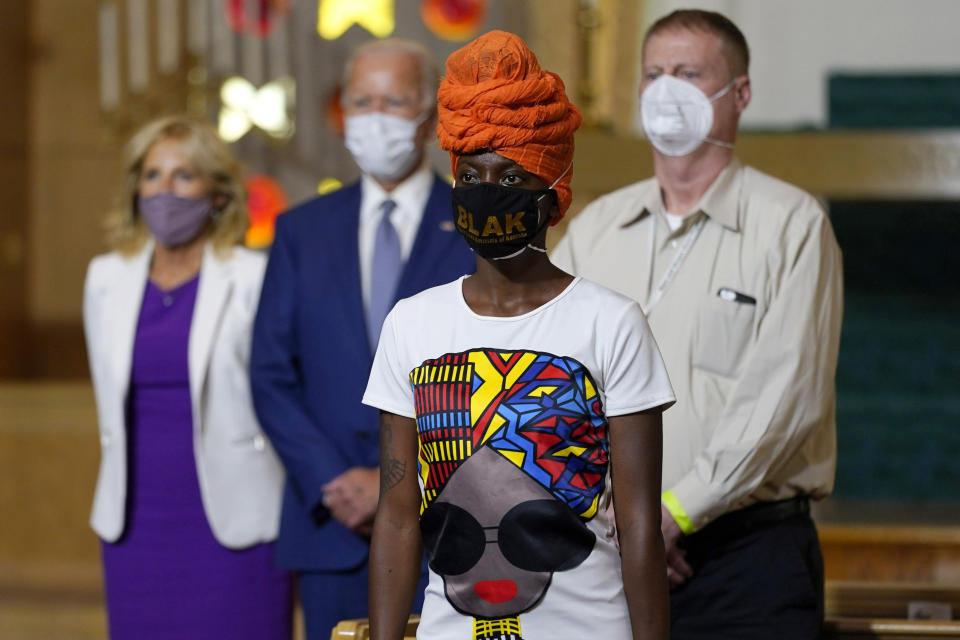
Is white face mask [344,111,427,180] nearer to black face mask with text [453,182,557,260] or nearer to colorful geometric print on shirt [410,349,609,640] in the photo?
black face mask with text [453,182,557,260]

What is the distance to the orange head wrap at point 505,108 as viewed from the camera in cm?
158

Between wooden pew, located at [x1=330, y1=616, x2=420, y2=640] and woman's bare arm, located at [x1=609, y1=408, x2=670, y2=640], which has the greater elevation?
woman's bare arm, located at [x1=609, y1=408, x2=670, y2=640]

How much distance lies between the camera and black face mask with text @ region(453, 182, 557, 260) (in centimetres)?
159

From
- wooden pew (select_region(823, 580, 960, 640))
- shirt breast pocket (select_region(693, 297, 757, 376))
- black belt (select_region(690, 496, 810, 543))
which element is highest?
shirt breast pocket (select_region(693, 297, 757, 376))

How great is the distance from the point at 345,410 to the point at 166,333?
57 cm

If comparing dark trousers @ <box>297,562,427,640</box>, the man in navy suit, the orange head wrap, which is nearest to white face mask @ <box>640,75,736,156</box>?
the man in navy suit

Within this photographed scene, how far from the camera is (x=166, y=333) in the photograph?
308 centimetres

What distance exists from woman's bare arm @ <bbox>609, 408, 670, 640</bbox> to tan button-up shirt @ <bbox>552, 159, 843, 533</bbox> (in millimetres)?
600

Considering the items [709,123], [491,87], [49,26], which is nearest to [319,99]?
[49,26]

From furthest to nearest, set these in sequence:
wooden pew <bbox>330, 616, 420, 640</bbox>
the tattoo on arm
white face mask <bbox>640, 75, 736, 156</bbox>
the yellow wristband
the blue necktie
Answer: the blue necktie
white face mask <bbox>640, 75, 736, 156</bbox>
the yellow wristband
wooden pew <bbox>330, 616, 420, 640</bbox>
the tattoo on arm

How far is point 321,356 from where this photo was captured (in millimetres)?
2791

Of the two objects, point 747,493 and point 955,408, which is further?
point 955,408

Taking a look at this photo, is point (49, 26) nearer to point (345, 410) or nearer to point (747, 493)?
point (345, 410)

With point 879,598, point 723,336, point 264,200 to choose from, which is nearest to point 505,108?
point 723,336
